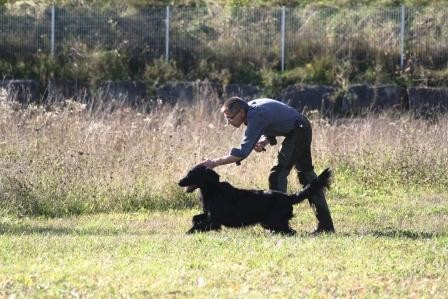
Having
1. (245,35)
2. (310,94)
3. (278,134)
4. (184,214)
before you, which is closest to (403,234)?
(278,134)

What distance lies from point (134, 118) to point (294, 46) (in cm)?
1056

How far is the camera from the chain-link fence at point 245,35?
25.1 meters

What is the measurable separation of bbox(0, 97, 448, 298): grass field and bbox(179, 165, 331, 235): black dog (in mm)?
195

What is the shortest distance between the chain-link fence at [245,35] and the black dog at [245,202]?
51.1 ft

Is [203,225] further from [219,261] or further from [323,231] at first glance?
[219,261]

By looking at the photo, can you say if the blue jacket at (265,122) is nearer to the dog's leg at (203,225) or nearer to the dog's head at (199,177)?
the dog's head at (199,177)

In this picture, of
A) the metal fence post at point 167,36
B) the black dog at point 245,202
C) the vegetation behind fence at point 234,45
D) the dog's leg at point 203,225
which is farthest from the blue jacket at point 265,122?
the metal fence post at point 167,36

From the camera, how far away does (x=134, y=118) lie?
1580 cm

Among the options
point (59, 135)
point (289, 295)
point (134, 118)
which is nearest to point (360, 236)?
point (289, 295)

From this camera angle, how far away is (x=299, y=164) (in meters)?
10.4

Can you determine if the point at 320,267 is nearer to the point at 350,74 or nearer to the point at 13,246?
the point at 13,246

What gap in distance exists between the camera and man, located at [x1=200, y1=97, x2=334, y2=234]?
9.65m

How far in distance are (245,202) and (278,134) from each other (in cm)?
87

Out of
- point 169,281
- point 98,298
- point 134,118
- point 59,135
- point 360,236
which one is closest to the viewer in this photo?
point 98,298
